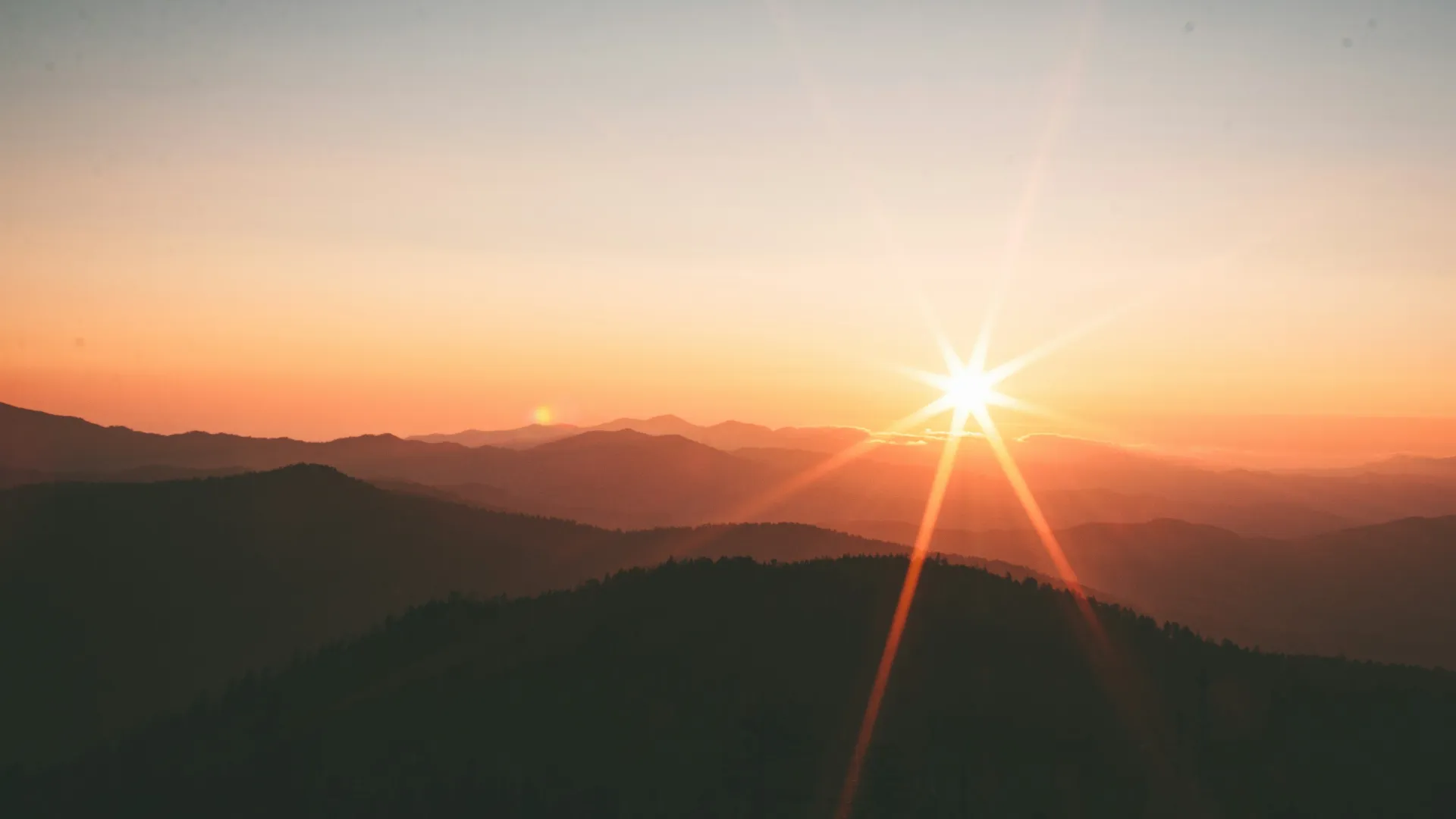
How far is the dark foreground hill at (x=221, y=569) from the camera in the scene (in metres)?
42.2

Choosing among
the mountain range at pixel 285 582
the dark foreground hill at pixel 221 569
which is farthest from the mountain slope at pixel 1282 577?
the dark foreground hill at pixel 221 569

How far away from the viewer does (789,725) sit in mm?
19766

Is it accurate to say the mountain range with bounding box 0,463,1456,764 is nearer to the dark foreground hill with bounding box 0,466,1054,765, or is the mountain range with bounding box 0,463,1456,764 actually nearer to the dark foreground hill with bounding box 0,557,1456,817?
the dark foreground hill with bounding box 0,466,1054,765

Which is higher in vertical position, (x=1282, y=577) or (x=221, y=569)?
(x=1282, y=577)

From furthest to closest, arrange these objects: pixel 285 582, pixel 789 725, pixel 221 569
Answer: pixel 221 569 < pixel 285 582 < pixel 789 725

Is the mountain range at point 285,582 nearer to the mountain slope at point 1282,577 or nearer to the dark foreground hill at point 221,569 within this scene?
the dark foreground hill at point 221,569

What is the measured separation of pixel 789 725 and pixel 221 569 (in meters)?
50.8

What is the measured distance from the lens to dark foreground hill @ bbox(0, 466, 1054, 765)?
139 feet

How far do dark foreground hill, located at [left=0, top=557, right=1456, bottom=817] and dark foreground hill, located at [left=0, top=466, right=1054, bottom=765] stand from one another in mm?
18198

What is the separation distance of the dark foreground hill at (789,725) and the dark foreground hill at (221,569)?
716 inches

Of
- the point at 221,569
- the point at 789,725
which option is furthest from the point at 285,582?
the point at 789,725

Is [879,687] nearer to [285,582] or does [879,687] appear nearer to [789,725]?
[789,725]

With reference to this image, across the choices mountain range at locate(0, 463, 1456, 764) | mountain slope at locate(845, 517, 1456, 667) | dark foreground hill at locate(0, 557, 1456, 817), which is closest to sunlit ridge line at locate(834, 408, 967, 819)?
dark foreground hill at locate(0, 557, 1456, 817)

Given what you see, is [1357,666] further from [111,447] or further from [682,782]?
[111,447]
